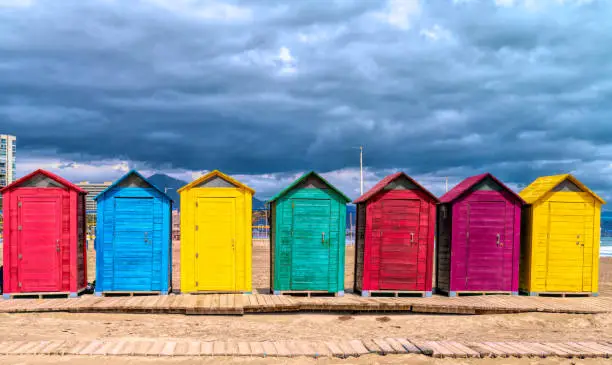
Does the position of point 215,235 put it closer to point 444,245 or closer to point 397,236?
point 397,236

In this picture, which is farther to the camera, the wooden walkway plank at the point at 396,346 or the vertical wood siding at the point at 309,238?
the vertical wood siding at the point at 309,238

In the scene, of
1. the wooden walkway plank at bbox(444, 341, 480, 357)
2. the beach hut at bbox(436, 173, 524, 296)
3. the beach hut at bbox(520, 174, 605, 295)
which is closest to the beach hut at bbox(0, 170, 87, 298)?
the wooden walkway plank at bbox(444, 341, 480, 357)

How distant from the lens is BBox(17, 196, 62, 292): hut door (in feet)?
38.2

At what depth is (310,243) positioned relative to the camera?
12.1 m

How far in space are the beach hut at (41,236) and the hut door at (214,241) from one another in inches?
113

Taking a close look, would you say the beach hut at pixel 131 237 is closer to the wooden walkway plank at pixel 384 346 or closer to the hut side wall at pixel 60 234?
the hut side wall at pixel 60 234

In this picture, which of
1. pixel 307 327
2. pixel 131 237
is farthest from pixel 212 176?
pixel 307 327

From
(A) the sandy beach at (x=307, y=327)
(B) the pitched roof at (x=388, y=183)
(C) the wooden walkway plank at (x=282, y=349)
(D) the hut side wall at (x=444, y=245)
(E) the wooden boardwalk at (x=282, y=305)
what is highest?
(B) the pitched roof at (x=388, y=183)

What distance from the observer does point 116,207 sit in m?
11.7

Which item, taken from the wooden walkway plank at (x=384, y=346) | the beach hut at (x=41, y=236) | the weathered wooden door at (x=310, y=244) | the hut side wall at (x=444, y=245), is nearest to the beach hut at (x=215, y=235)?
the weathered wooden door at (x=310, y=244)

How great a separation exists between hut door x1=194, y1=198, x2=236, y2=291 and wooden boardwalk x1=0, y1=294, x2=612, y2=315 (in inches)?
19.3

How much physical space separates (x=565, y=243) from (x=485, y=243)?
217 cm

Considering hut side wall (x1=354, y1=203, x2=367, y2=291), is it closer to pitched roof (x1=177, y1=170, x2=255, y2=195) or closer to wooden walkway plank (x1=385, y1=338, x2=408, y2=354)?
pitched roof (x1=177, y1=170, x2=255, y2=195)

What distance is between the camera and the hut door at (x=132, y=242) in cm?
1176
